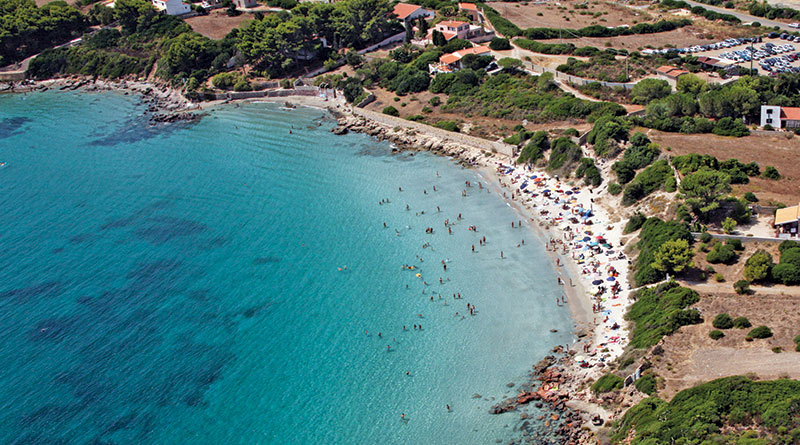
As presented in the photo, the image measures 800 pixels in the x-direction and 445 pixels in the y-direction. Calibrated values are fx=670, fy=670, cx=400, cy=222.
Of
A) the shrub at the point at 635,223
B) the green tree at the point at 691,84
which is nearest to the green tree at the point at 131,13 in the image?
the green tree at the point at 691,84

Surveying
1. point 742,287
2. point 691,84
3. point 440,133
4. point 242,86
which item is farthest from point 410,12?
point 742,287

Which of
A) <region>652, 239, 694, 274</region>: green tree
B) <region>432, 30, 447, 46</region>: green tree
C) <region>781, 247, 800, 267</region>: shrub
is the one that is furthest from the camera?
<region>432, 30, 447, 46</region>: green tree

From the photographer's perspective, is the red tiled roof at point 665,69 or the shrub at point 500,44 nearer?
the red tiled roof at point 665,69

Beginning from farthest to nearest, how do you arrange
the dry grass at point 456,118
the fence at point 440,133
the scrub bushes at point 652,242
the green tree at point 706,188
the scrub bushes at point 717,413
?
the dry grass at point 456,118 < the fence at point 440,133 < the green tree at point 706,188 < the scrub bushes at point 652,242 < the scrub bushes at point 717,413

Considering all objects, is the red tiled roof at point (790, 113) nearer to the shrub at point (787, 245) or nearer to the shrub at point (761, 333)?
the shrub at point (787, 245)

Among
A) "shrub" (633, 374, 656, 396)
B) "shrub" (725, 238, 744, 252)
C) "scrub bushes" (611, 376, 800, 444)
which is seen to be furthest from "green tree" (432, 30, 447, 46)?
"scrub bushes" (611, 376, 800, 444)

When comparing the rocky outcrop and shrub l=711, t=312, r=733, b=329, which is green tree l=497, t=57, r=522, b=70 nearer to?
the rocky outcrop

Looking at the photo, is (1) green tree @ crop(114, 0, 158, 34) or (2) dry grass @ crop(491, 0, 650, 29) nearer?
(2) dry grass @ crop(491, 0, 650, 29)

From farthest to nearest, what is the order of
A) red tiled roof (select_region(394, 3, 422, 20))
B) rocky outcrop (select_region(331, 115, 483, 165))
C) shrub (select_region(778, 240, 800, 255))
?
1. red tiled roof (select_region(394, 3, 422, 20))
2. rocky outcrop (select_region(331, 115, 483, 165))
3. shrub (select_region(778, 240, 800, 255))
